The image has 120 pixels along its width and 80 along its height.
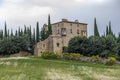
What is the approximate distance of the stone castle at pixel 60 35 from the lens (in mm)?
101750

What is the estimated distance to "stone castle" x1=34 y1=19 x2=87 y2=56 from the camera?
102m

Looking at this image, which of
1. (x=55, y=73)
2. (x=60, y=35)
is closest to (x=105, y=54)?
(x=60, y=35)

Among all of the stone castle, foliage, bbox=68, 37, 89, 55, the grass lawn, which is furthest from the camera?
the stone castle

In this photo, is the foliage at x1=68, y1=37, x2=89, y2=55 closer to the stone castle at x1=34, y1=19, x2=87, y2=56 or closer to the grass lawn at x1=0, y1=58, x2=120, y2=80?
the stone castle at x1=34, y1=19, x2=87, y2=56

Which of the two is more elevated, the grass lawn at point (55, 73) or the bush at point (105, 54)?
the bush at point (105, 54)

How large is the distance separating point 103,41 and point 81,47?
20.2ft

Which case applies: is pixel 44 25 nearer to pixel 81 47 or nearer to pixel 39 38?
pixel 39 38

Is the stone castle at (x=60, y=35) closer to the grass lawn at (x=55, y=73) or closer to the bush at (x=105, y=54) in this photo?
the bush at (x=105, y=54)

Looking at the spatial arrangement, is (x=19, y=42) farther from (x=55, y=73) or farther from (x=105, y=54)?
(x=55, y=73)

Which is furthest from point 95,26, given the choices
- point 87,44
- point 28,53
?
point 28,53

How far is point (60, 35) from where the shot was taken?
104 metres

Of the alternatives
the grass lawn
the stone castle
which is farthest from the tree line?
the grass lawn

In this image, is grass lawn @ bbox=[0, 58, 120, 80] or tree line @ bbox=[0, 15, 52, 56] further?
tree line @ bbox=[0, 15, 52, 56]

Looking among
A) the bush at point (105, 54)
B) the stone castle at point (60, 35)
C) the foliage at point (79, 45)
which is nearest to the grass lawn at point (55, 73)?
the bush at point (105, 54)
